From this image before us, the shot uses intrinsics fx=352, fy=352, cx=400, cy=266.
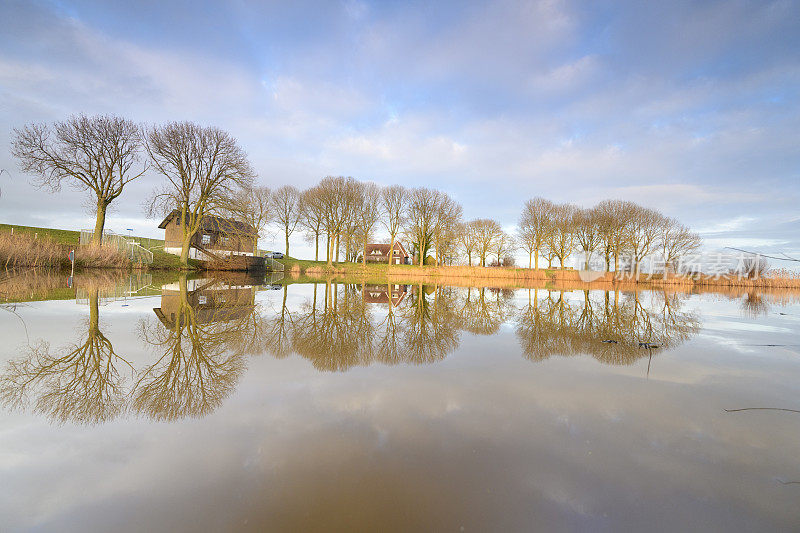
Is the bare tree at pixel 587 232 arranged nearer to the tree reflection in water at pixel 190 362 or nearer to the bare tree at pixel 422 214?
the bare tree at pixel 422 214

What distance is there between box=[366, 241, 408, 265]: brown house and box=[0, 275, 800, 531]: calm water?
197 feet

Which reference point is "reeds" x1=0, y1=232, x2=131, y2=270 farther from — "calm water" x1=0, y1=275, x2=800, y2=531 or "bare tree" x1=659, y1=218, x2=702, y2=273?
"bare tree" x1=659, y1=218, x2=702, y2=273

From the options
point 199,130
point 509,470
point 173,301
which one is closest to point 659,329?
point 509,470

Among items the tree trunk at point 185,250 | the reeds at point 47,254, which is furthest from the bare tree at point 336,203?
the reeds at point 47,254

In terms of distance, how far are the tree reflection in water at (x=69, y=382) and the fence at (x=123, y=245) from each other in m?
20.7

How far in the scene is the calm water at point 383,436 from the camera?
1.67m

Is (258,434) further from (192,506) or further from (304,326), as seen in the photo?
(304,326)

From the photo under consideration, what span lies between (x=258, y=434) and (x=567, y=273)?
3662 centimetres

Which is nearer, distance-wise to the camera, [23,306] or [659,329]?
[23,306]

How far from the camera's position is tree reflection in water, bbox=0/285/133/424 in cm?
267

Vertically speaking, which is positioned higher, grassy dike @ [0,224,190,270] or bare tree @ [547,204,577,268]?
bare tree @ [547,204,577,268]

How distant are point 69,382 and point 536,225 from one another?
131 ft

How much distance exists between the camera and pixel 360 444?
2.25m

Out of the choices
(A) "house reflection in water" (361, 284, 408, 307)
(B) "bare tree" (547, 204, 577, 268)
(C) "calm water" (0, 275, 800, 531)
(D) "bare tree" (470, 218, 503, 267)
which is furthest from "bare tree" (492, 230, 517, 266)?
(C) "calm water" (0, 275, 800, 531)
